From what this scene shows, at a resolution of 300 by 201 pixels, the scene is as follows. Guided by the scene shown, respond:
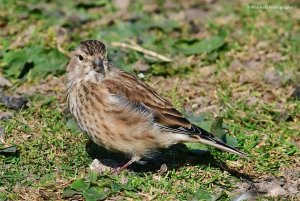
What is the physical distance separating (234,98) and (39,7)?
3151mm

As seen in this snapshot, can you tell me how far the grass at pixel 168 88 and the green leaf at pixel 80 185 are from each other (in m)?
0.02

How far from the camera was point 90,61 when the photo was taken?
6680mm

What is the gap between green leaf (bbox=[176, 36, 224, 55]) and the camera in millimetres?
8797

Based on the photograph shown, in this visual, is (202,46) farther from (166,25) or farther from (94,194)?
(94,194)

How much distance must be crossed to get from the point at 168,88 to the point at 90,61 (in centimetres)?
161

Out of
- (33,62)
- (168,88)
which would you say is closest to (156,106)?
(168,88)

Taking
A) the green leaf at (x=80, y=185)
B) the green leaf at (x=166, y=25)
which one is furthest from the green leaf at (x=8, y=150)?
the green leaf at (x=166, y=25)

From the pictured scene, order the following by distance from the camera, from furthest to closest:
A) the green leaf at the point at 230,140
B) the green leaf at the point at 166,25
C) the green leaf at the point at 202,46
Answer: the green leaf at the point at 166,25 < the green leaf at the point at 202,46 < the green leaf at the point at 230,140

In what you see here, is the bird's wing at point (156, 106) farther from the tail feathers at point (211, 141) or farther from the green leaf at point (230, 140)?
the green leaf at point (230, 140)

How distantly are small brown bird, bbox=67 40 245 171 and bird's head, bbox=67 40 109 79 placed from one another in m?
0.01

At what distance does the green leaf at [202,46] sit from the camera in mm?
8797

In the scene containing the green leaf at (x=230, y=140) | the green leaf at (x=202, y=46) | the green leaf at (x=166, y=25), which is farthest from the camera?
the green leaf at (x=166, y=25)

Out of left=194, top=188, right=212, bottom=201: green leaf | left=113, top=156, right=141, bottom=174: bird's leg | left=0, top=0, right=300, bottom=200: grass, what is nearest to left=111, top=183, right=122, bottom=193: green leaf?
left=0, top=0, right=300, bottom=200: grass

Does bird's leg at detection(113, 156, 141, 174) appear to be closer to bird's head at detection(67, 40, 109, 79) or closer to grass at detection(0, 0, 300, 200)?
grass at detection(0, 0, 300, 200)
